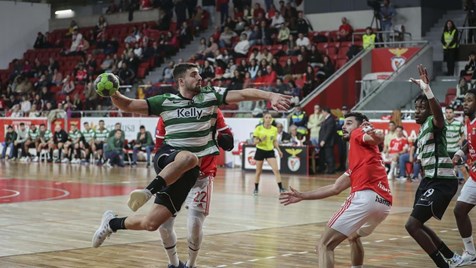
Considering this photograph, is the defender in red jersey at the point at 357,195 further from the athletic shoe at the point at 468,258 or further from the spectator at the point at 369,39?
the spectator at the point at 369,39

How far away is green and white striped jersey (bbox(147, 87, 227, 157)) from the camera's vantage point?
28.8ft

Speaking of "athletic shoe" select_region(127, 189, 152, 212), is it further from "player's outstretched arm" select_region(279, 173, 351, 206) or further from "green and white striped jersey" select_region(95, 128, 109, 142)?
"green and white striped jersey" select_region(95, 128, 109, 142)

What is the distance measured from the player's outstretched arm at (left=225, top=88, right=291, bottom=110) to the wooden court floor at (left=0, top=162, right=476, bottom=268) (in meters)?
2.28

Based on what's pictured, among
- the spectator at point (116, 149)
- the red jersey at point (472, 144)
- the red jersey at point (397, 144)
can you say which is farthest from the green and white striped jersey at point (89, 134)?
the red jersey at point (472, 144)

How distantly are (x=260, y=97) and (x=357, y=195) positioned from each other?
134 centimetres

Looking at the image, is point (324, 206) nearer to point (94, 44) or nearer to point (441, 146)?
point (441, 146)

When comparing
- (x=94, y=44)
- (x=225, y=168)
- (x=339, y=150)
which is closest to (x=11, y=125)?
(x=94, y=44)

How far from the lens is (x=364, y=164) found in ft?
27.2

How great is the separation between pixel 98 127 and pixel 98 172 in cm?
536

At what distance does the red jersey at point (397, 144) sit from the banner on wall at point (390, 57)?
5882 millimetres

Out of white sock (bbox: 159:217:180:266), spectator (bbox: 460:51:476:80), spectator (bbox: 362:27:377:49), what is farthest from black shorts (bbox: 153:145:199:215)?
spectator (bbox: 362:27:377:49)

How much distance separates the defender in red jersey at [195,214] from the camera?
30.6 feet

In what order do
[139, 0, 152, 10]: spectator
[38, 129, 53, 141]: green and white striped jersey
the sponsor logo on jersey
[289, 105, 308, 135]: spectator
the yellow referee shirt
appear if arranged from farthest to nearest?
[139, 0, 152, 10]: spectator → [38, 129, 53, 141]: green and white striped jersey → [289, 105, 308, 135]: spectator → the yellow referee shirt → the sponsor logo on jersey

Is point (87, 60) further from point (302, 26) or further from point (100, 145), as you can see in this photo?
point (302, 26)
